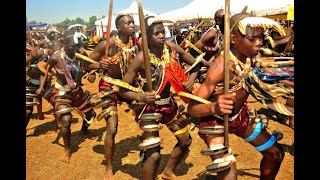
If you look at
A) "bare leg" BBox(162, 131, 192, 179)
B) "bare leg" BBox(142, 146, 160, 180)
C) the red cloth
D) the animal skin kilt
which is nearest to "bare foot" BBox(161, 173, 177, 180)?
"bare leg" BBox(162, 131, 192, 179)

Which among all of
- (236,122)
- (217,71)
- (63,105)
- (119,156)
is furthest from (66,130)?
(217,71)

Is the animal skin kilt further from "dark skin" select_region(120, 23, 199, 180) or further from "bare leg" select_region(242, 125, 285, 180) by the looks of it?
"bare leg" select_region(242, 125, 285, 180)

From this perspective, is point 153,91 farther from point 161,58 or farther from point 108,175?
point 108,175

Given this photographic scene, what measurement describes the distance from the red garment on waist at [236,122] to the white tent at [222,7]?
1368 centimetres

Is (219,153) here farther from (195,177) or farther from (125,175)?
(125,175)

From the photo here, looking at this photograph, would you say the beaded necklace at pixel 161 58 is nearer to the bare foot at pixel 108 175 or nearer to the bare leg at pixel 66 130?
the bare foot at pixel 108 175

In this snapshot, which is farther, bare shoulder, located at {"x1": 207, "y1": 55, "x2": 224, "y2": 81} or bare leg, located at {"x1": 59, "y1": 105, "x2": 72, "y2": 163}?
bare leg, located at {"x1": 59, "y1": 105, "x2": 72, "y2": 163}

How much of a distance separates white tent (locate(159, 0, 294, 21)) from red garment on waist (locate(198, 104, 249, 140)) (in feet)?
44.9

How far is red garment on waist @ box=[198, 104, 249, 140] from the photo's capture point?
11.3 feet

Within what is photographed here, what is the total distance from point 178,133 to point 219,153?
1364mm

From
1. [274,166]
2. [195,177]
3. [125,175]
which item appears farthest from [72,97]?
[274,166]

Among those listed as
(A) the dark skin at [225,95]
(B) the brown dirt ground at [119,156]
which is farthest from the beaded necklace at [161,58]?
(B) the brown dirt ground at [119,156]

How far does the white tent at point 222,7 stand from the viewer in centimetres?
1761
